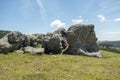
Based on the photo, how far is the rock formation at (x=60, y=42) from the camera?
44.3 m

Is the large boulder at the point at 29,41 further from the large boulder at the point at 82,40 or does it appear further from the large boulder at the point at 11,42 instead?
the large boulder at the point at 82,40

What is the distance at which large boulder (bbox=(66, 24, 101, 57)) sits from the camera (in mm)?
51156

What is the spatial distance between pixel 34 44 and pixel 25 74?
2928 cm

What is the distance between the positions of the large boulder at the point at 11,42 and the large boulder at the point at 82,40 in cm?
1343

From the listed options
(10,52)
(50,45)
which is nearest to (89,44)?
(50,45)

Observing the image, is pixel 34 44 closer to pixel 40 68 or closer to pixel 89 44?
pixel 89 44

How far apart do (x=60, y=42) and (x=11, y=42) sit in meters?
12.8

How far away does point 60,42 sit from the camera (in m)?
49.9

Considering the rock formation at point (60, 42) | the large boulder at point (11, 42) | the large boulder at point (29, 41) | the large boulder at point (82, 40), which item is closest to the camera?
the large boulder at point (11, 42)

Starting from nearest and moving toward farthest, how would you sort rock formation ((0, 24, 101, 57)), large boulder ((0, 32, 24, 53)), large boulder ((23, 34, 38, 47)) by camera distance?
large boulder ((0, 32, 24, 53)), rock formation ((0, 24, 101, 57)), large boulder ((23, 34, 38, 47))

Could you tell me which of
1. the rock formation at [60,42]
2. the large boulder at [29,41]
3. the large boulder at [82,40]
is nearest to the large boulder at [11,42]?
the rock formation at [60,42]

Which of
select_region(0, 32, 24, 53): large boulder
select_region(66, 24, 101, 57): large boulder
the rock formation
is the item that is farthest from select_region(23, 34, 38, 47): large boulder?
select_region(66, 24, 101, 57): large boulder

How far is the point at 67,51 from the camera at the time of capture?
51312 mm

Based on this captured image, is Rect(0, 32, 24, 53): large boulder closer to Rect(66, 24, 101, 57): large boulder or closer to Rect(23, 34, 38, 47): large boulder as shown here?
Rect(23, 34, 38, 47): large boulder
